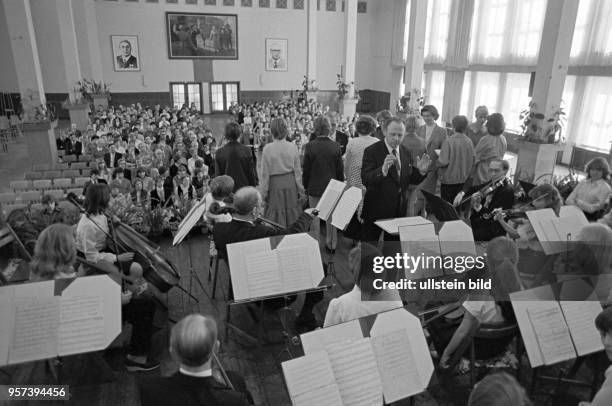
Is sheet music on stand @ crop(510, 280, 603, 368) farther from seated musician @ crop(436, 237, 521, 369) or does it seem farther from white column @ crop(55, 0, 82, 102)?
white column @ crop(55, 0, 82, 102)

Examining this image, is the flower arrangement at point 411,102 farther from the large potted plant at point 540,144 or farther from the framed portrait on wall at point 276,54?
the framed portrait on wall at point 276,54

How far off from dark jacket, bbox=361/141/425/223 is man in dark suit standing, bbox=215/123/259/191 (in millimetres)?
1575

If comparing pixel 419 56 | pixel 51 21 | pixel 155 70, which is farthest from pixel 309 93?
pixel 51 21

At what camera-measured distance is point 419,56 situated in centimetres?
1154

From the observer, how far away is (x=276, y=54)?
70.1 ft

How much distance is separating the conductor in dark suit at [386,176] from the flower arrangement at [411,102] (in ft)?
23.2

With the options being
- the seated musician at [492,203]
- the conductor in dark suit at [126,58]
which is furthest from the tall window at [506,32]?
the conductor in dark suit at [126,58]

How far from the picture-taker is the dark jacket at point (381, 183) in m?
4.19

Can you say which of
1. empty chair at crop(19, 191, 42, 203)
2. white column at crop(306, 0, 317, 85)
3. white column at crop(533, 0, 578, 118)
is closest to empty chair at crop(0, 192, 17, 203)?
empty chair at crop(19, 191, 42, 203)

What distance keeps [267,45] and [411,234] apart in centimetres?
1964

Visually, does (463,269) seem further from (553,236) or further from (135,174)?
(135,174)

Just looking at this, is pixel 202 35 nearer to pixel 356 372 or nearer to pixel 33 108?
pixel 33 108

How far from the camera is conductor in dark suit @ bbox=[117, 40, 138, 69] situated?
19.4m

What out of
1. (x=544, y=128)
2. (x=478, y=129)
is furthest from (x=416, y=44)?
(x=478, y=129)
